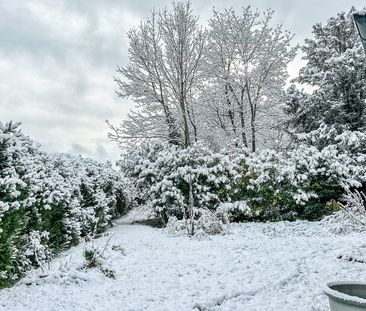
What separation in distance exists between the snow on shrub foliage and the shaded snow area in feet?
1.12

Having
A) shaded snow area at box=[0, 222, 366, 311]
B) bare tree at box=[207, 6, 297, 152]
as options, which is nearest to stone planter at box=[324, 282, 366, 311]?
shaded snow area at box=[0, 222, 366, 311]

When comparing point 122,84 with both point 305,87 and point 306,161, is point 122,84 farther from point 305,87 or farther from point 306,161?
point 306,161

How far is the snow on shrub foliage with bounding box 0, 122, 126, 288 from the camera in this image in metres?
4.77

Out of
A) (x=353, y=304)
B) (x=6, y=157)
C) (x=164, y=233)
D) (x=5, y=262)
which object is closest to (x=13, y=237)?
(x=5, y=262)

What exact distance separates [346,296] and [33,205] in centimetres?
476

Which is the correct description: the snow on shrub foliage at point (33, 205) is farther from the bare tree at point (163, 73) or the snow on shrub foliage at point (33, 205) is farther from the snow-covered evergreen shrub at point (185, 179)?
the bare tree at point (163, 73)

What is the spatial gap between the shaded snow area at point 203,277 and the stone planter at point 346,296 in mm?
987

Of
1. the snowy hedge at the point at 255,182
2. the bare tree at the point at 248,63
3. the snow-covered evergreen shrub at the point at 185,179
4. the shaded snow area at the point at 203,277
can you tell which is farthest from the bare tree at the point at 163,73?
the shaded snow area at the point at 203,277

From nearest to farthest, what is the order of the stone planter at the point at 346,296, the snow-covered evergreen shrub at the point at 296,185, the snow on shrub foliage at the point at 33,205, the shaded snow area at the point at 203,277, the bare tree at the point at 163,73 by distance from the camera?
1. the stone planter at the point at 346,296
2. the shaded snow area at the point at 203,277
3. the snow on shrub foliage at the point at 33,205
4. the snow-covered evergreen shrub at the point at 296,185
5. the bare tree at the point at 163,73

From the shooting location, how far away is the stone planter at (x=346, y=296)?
2.45 metres

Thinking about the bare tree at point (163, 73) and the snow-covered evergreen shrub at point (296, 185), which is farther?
the bare tree at point (163, 73)

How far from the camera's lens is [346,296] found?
2516 mm

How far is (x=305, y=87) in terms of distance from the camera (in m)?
17.8

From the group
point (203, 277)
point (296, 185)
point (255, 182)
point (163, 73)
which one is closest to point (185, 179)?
point (255, 182)
